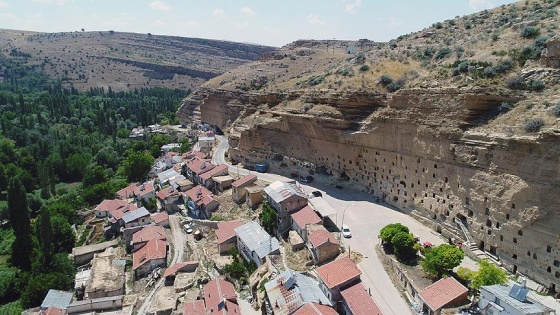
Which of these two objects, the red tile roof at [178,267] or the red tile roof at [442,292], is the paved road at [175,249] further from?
the red tile roof at [442,292]

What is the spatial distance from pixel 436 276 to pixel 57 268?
116 feet

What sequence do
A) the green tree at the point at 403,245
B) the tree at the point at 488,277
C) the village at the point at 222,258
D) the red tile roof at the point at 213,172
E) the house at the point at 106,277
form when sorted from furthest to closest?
the red tile roof at the point at 213,172, the house at the point at 106,277, the green tree at the point at 403,245, the village at the point at 222,258, the tree at the point at 488,277

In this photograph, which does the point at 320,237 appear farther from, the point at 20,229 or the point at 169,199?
the point at 20,229

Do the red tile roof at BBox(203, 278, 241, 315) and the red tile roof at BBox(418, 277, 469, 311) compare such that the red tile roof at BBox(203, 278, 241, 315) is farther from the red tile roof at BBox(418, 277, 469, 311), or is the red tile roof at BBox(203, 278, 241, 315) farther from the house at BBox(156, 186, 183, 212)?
the house at BBox(156, 186, 183, 212)

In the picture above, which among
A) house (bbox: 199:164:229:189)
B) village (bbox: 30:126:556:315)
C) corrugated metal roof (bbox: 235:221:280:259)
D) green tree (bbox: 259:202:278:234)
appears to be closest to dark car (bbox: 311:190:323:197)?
village (bbox: 30:126:556:315)

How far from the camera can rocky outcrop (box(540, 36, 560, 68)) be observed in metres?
30.9

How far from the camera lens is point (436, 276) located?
29.5m

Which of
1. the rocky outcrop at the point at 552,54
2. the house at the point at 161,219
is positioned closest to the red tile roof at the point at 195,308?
the house at the point at 161,219

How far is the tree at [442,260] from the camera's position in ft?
93.5

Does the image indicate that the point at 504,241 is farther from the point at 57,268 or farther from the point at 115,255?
the point at 57,268

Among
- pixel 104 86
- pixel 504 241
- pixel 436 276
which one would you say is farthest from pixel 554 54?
pixel 104 86

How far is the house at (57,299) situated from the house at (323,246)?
21.3 meters

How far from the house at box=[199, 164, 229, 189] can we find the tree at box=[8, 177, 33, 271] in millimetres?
20468

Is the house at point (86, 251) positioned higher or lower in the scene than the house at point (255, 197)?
lower
